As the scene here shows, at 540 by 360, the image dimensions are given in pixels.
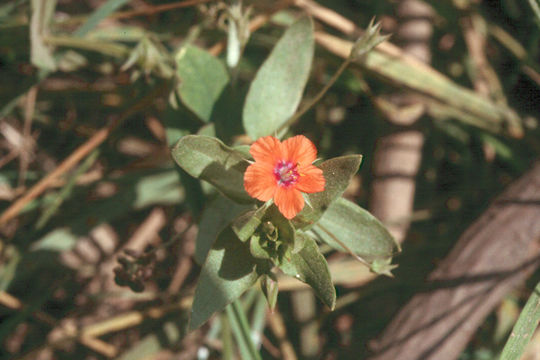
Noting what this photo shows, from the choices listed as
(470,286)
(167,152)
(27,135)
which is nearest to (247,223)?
(470,286)

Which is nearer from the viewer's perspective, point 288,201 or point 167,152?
point 288,201

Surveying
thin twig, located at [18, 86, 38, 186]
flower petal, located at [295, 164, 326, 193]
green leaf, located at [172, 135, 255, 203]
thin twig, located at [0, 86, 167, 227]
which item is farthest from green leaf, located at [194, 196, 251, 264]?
thin twig, located at [18, 86, 38, 186]

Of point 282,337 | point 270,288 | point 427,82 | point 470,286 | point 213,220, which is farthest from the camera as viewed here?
point 282,337

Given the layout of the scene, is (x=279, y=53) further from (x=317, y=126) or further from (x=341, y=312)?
(x=341, y=312)

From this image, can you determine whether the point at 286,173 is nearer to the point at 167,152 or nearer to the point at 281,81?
the point at 281,81

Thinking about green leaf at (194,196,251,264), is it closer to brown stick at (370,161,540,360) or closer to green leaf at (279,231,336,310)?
green leaf at (279,231,336,310)

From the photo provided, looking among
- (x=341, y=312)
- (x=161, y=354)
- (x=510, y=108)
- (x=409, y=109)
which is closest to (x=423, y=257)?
(x=341, y=312)

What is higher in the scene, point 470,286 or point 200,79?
point 200,79
